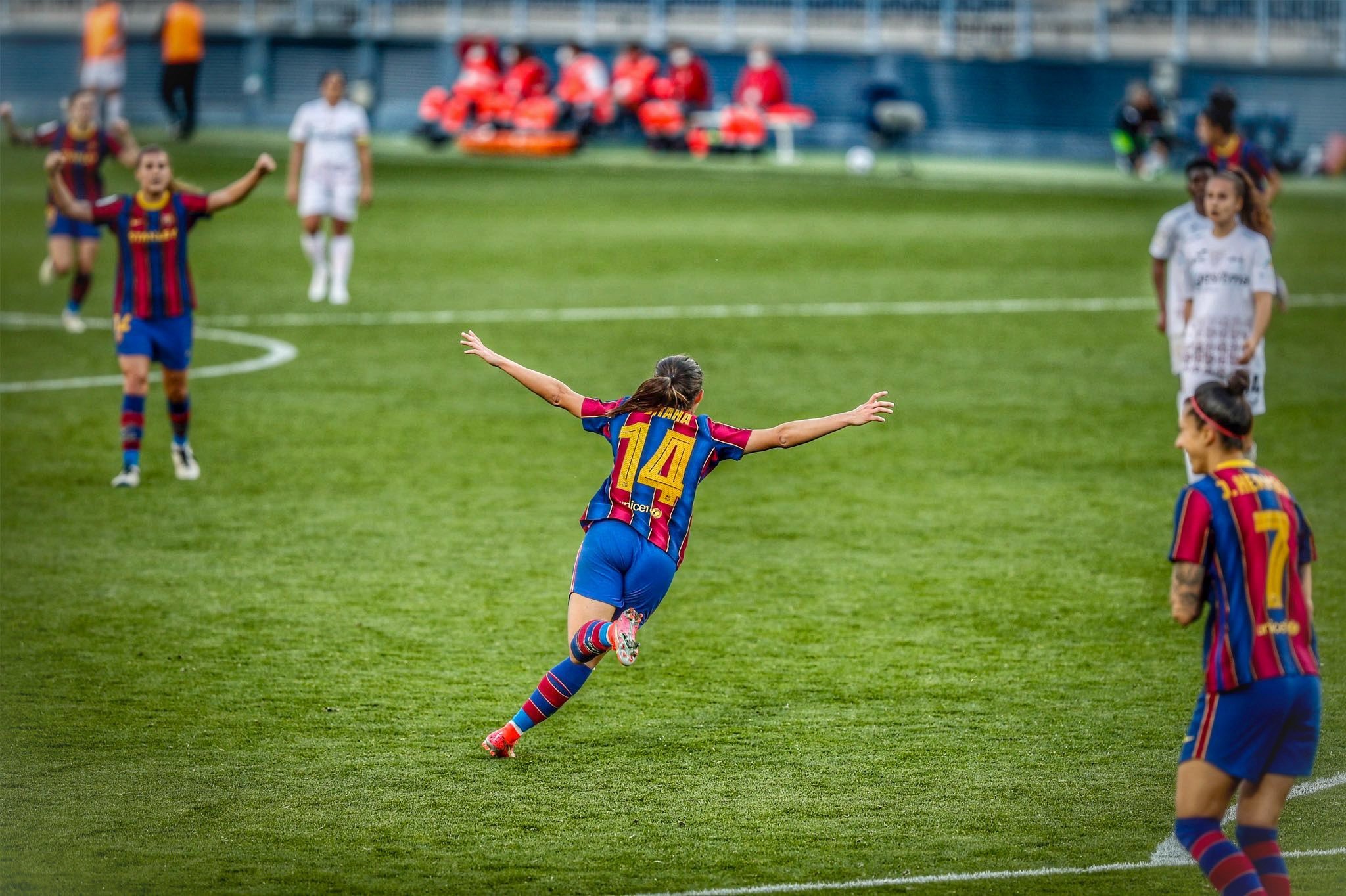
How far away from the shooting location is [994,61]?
4425 cm

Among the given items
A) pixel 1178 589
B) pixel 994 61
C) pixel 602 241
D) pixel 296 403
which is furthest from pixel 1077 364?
pixel 994 61

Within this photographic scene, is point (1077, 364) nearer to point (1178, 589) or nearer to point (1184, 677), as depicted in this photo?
point (1184, 677)

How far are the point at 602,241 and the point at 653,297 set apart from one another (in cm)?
535

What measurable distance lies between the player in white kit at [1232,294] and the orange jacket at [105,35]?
110 ft

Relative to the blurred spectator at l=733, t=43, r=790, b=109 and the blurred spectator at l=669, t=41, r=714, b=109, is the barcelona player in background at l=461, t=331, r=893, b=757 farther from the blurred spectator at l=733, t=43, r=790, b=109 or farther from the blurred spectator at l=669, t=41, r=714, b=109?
the blurred spectator at l=733, t=43, r=790, b=109

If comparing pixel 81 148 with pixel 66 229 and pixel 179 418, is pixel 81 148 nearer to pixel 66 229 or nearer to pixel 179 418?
pixel 66 229

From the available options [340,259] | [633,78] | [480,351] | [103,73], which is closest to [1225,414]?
[480,351]

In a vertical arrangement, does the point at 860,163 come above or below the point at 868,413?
below

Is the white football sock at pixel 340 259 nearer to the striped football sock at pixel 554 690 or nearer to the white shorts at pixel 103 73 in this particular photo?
the striped football sock at pixel 554 690

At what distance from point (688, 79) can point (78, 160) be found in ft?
87.3

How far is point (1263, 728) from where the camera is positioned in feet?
17.5

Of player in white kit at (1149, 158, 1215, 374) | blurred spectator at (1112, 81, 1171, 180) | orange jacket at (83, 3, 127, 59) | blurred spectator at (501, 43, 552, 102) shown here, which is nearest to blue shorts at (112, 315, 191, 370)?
player in white kit at (1149, 158, 1215, 374)

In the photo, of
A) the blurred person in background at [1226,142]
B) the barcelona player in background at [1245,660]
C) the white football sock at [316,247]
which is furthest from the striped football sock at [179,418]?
the white football sock at [316,247]

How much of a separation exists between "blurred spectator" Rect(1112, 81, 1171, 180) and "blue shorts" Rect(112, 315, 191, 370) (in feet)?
96.8
